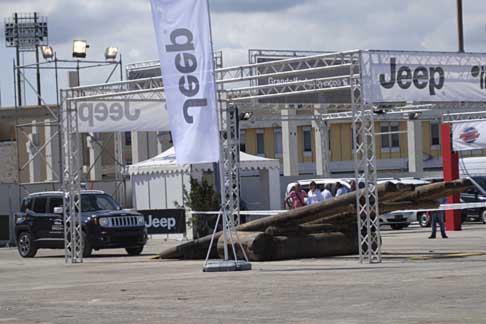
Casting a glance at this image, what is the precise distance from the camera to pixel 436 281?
17391mm

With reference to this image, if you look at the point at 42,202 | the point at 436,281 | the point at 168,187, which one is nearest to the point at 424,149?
the point at 168,187

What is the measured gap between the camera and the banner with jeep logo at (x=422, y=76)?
23.2 metres

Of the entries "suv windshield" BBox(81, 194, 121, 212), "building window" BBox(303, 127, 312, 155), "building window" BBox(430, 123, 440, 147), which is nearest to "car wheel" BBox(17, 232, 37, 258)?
Result: "suv windshield" BBox(81, 194, 121, 212)

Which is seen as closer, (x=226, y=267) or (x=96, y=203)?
(x=226, y=267)

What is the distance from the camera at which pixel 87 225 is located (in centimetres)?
3066

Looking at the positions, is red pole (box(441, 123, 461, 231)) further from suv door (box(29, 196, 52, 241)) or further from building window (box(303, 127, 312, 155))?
building window (box(303, 127, 312, 155))

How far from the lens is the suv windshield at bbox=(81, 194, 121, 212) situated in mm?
31844

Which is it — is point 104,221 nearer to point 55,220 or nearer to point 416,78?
point 55,220

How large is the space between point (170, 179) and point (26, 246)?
9.04 meters

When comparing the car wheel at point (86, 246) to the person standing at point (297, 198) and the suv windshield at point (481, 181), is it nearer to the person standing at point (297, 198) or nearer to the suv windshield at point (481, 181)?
the person standing at point (297, 198)

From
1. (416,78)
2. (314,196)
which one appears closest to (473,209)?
(314,196)

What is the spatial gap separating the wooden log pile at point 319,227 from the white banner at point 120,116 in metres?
4.85

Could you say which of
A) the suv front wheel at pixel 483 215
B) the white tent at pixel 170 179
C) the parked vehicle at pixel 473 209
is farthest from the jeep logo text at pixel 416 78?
the suv front wheel at pixel 483 215

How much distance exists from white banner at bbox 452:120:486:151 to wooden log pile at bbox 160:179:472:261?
11.0 meters
